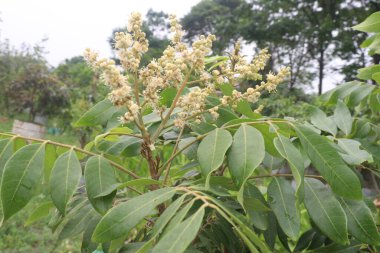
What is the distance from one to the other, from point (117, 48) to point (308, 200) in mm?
525

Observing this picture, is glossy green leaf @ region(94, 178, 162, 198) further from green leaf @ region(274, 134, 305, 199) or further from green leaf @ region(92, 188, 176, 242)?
green leaf @ region(274, 134, 305, 199)

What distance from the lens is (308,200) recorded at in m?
0.81

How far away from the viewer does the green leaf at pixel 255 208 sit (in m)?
0.76

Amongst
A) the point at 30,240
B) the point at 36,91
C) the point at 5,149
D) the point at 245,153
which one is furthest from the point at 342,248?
the point at 36,91

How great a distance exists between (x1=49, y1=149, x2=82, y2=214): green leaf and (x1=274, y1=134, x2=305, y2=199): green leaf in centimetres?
41

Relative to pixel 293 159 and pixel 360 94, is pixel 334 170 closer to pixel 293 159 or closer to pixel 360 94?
pixel 293 159

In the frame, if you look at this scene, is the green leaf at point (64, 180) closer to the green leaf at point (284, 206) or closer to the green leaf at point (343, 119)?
the green leaf at point (284, 206)

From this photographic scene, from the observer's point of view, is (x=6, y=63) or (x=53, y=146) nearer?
(x=53, y=146)

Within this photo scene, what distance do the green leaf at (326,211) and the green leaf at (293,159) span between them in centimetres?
5

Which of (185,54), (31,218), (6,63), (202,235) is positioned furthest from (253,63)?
(6,63)

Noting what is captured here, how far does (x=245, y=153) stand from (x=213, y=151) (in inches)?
2.4

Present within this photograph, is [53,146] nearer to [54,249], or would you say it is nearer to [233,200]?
[233,200]

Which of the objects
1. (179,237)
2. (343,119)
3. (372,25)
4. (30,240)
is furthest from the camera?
(30,240)

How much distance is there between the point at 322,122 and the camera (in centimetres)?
114
